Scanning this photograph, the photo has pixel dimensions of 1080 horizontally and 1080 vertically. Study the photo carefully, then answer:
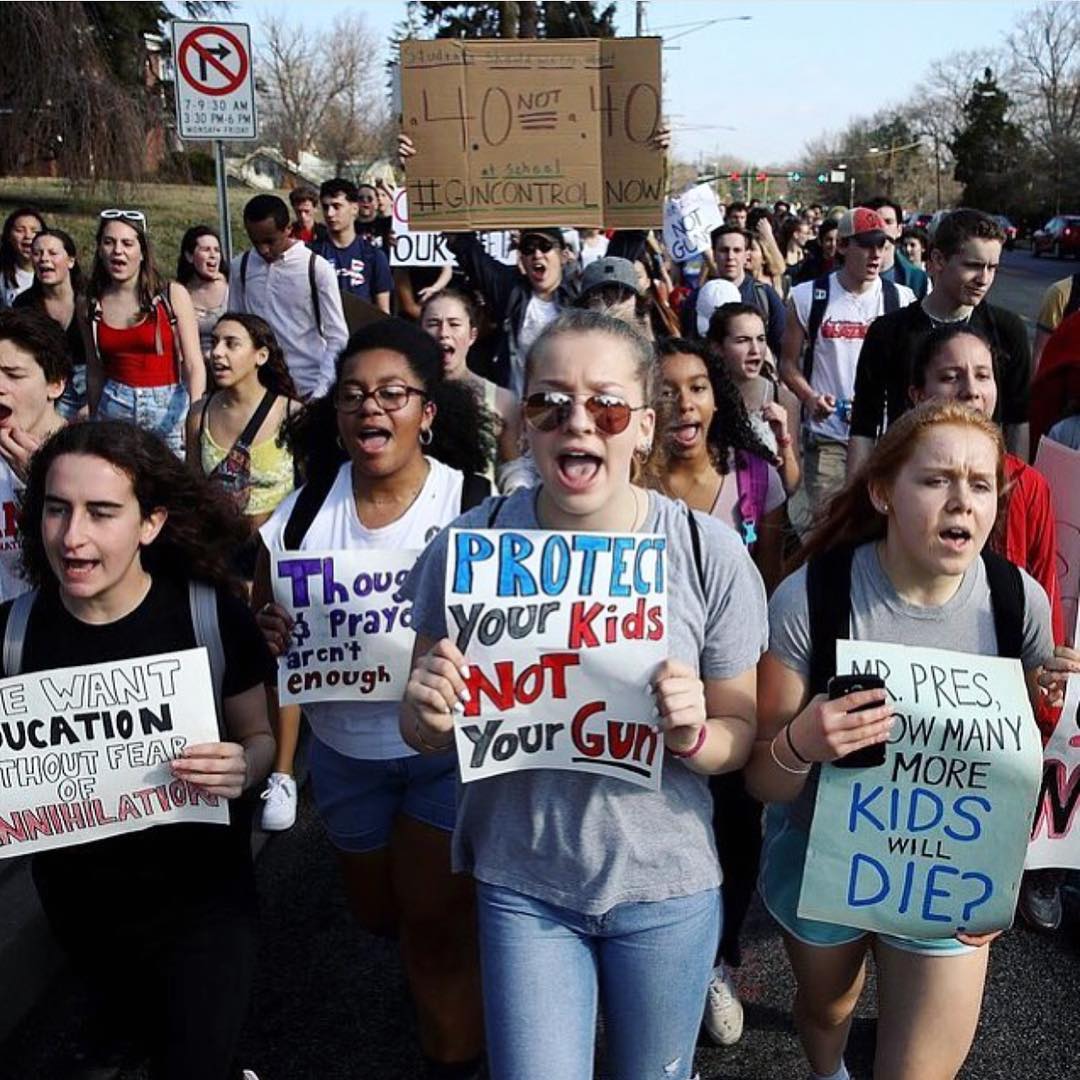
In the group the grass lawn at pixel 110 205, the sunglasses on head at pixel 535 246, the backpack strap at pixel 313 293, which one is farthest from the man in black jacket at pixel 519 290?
the grass lawn at pixel 110 205

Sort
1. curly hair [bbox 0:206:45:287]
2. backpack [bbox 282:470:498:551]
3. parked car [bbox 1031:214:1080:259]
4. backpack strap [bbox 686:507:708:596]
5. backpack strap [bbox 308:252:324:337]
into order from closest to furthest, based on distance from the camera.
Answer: backpack strap [bbox 686:507:708:596], backpack [bbox 282:470:498:551], backpack strap [bbox 308:252:324:337], curly hair [bbox 0:206:45:287], parked car [bbox 1031:214:1080:259]

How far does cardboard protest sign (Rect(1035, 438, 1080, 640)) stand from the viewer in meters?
3.13

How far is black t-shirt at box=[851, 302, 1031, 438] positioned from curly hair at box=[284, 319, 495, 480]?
1501 millimetres

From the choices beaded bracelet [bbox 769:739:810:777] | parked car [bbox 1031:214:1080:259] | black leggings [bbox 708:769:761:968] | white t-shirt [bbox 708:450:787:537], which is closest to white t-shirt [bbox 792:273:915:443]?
white t-shirt [bbox 708:450:787:537]

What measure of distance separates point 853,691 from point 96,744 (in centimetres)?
151

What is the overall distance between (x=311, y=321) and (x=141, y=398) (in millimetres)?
1060

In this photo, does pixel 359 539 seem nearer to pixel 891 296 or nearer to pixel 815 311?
pixel 815 311

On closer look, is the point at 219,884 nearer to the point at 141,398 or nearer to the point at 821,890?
the point at 821,890

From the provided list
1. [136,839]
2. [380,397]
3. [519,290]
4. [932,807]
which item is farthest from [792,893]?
[519,290]

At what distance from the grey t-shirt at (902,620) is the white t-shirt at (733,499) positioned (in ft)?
3.11

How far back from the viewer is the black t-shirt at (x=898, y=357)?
414 centimetres

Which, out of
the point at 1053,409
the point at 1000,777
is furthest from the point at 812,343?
the point at 1000,777

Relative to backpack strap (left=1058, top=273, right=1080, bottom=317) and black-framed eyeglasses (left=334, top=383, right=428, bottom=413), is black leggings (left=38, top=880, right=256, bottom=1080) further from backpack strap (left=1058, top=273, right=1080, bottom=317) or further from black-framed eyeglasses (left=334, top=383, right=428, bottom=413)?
backpack strap (left=1058, top=273, right=1080, bottom=317)

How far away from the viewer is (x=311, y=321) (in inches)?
257
